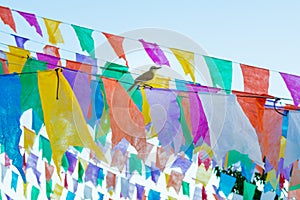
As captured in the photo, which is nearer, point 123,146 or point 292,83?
point 292,83

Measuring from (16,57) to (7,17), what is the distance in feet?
1.15

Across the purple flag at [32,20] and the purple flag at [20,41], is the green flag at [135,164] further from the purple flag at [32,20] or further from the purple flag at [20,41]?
the purple flag at [32,20]

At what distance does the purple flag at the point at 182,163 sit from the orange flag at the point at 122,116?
0.74m

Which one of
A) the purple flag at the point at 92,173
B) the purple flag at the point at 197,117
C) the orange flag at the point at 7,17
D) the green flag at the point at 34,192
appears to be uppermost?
the orange flag at the point at 7,17

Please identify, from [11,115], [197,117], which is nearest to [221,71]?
[197,117]

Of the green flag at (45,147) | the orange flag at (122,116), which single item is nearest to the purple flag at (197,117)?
the orange flag at (122,116)

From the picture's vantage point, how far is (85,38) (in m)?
4.91

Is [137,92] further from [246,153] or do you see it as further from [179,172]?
[179,172]

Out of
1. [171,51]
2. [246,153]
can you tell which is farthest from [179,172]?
[171,51]

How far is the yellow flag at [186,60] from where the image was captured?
190 inches

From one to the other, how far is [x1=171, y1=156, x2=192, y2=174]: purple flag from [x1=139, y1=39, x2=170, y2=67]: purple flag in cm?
186

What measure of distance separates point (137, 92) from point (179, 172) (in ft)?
6.97

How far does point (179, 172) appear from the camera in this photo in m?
7.37

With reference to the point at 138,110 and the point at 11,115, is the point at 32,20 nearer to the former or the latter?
the point at 11,115
